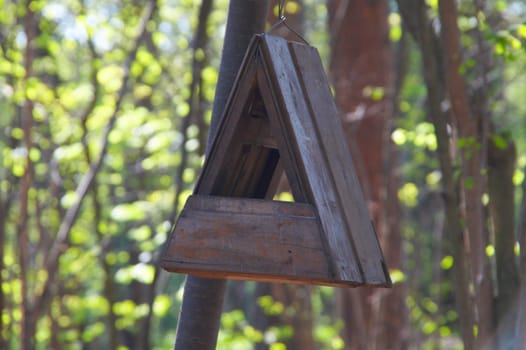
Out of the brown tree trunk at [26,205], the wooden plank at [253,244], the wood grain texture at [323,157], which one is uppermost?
the brown tree trunk at [26,205]

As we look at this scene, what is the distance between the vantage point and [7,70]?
649cm

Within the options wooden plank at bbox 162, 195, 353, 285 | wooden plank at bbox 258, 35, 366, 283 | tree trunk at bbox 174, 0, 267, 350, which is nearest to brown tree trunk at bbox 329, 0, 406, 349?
tree trunk at bbox 174, 0, 267, 350

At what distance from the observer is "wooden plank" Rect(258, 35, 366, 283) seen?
2.14m

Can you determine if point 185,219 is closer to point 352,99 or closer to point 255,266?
point 255,266

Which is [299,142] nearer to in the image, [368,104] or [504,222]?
[504,222]

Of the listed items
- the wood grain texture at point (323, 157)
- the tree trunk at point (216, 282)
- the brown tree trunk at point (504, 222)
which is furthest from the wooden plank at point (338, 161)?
the brown tree trunk at point (504, 222)

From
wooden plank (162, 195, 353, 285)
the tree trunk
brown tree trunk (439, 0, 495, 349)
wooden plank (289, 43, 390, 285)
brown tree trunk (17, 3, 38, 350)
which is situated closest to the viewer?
wooden plank (162, 195, 353, 285)

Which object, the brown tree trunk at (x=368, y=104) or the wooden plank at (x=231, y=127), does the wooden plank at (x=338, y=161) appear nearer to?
the wooden plank at (x=231, y=127)

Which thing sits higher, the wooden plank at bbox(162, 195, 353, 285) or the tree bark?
the tree bark

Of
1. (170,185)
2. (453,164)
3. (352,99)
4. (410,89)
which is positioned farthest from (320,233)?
(170,185)

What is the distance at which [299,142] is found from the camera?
2.20 meters

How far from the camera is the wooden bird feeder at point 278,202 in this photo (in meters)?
2.08

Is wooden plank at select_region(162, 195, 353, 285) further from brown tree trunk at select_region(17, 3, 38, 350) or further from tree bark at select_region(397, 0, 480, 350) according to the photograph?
brown tree trunk at select_region(17, 3, 38, 350)

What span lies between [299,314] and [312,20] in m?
6.85
